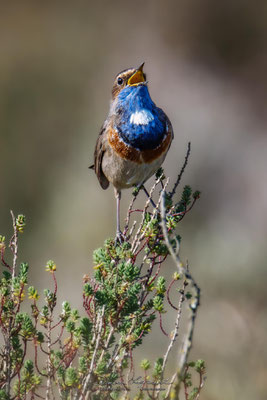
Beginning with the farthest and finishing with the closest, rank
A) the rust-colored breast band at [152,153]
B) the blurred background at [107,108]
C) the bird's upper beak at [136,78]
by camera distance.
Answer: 1. the blurred background at [107,108]
2. the bird's upper beak at [136,78]
3. the rust-colored breast band at [152,153]

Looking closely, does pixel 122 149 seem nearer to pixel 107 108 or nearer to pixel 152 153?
pixel 152 153

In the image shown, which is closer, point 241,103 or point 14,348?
point 14,348

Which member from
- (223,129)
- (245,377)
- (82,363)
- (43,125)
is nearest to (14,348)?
(82,363)

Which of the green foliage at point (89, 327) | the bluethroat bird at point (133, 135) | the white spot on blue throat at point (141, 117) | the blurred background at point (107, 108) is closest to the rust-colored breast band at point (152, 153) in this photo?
the bluethroat bird at point (133, 135)

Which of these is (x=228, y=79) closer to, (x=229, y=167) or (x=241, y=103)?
(x=241, y=103)

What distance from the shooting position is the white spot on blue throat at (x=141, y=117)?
4.17m

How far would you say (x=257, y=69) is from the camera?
10.4 meters

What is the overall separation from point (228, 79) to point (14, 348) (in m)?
8.03

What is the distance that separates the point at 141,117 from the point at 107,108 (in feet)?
19.8

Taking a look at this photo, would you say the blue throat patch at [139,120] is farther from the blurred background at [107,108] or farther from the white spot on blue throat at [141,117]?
the blurred background at [107,108]

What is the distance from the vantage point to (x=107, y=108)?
33.3 ft

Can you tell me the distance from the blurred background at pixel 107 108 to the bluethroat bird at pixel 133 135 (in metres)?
2.82

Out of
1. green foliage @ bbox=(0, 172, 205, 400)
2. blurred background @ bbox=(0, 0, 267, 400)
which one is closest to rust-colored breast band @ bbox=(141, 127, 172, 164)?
green foliage @ bbox=(0, 172, 205, 400)

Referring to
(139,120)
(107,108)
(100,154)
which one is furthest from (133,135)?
(107,108)
